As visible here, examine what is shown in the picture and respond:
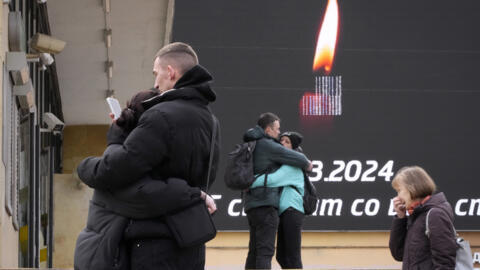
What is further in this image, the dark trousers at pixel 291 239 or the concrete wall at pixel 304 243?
the concrete wall at pixel 304 243

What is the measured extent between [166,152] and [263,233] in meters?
4.67

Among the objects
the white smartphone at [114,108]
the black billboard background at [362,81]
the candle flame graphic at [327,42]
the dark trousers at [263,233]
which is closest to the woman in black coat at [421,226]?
the dark trousers at [263,233]

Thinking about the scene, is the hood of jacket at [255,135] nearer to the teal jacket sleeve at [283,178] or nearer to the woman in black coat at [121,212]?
the teal jacket sleeve at [283,178]

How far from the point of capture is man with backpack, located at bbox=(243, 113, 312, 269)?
29.7ft

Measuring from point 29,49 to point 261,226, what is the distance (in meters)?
2.54

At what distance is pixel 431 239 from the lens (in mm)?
6555

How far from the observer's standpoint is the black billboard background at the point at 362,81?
54.1 ft

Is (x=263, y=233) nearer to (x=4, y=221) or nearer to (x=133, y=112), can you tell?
(x=4, y=221)

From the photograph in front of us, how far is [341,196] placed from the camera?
16.7 m

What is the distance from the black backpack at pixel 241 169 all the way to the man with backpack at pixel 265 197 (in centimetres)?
8

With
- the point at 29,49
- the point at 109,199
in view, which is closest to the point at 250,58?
the point at 29,49

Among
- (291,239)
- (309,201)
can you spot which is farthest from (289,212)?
(309,201)

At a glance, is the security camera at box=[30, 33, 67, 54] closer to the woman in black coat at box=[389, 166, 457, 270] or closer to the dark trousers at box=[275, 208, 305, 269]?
the dark trousers at box=[275, 208, 305, 269]

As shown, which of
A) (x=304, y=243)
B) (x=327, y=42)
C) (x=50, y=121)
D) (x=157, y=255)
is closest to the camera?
(x=157, y=255)
